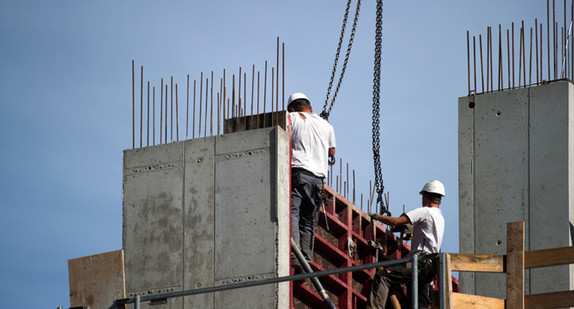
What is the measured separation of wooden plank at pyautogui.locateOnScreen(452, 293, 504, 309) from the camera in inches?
389

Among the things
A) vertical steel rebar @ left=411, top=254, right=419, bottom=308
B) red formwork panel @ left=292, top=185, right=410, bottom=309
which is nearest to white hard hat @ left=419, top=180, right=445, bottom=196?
red formwork panel @ left=292, top=185, right=410, bottom=309

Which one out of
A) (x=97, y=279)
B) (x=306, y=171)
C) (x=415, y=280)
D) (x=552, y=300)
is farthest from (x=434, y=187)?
(x=97, y=279)

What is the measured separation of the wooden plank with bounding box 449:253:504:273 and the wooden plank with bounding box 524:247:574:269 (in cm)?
28

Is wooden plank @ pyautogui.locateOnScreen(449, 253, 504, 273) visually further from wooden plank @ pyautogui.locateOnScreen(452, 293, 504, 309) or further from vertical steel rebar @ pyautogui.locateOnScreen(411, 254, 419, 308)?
vertical steel rebar @ pyautogui.locateOnScreen(411, 254, 419, 308)

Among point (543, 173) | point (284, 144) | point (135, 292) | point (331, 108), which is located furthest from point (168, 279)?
point (331, 108)

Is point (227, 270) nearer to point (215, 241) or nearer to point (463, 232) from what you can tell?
point (215, 241)

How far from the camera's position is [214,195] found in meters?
12.5

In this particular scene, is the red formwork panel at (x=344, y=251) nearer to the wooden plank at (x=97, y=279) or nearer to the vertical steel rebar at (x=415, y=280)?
the wooden plank at (x=97, y=279)

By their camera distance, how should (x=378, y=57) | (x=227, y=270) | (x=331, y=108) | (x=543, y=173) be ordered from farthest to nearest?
(x=331, y=108) < (x=378, y=57) < (x=543, y=173) < (x=227, y=270)

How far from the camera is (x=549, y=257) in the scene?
994 centimetres

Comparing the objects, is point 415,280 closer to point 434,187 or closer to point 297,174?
point 434,187

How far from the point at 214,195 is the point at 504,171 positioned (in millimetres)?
4322

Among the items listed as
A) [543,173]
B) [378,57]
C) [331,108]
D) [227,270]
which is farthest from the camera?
[331,108]

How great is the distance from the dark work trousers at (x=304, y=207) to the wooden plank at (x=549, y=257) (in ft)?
12.0
